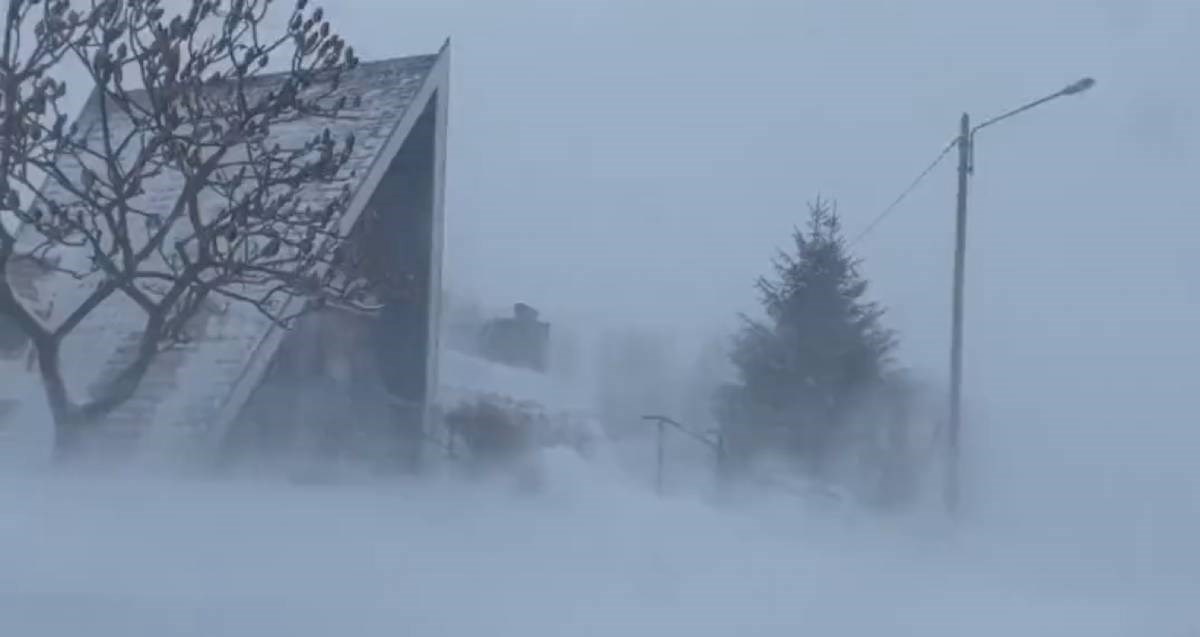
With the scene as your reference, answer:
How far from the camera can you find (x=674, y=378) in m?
28.8

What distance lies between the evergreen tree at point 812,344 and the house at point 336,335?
8.42 m

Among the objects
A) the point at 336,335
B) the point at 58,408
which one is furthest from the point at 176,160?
the point at 336,335

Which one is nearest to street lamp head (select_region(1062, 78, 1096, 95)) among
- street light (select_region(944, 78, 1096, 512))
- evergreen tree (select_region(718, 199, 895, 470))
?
street light (select_region(944, 78, 1096, 512))

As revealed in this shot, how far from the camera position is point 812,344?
2647 centimetres

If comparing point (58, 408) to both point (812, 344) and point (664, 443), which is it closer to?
point (664, 443)

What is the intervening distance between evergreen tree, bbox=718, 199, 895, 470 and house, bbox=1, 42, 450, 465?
842 cm

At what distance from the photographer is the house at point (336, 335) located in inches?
525

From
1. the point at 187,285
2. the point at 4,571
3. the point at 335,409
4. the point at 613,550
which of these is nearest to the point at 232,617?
the point at 4,571

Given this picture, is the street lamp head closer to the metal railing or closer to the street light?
the street light

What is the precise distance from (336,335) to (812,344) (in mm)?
10439

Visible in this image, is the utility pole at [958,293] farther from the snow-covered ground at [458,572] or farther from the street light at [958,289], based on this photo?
the snow-covered ground at [458,572]

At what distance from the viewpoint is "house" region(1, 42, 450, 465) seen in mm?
13328

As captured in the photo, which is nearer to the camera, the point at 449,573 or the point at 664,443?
the point at 449,573

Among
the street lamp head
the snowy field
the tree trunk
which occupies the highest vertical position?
the street lamp head
